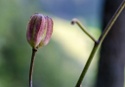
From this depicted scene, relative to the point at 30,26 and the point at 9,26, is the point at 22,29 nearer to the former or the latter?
the point at 9,26

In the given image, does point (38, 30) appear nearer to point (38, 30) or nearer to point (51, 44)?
point (38, 30)

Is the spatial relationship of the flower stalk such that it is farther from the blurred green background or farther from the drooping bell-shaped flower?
the blurred green background

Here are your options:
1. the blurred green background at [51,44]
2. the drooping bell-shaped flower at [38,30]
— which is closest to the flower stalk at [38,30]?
the drooping bell-shaped flower at [38,30]

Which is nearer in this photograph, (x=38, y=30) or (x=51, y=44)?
(x=38, y=30)

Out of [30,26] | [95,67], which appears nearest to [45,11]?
[95,67]

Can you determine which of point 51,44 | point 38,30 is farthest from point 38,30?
point 51,44

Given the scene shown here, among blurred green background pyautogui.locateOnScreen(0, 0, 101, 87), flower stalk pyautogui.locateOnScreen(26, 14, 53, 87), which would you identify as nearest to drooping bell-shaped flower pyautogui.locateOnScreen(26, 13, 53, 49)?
flower stalk pyautogui.locateOnScreen(26, 14, 53, 87)
